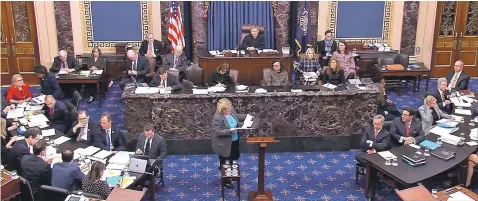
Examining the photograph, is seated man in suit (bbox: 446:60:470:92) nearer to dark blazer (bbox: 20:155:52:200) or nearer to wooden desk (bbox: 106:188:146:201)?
wooden desk (bbox: 106:188:146:201)

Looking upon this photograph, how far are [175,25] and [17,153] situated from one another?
19.7ft

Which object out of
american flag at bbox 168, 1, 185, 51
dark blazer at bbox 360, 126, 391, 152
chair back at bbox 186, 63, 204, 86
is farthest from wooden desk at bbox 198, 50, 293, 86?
dark blazer at bbox 360, 126, 391, 152

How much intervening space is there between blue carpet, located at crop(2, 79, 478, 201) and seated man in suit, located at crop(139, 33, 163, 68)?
3.95 meters

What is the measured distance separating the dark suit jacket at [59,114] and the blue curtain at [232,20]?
5171mm

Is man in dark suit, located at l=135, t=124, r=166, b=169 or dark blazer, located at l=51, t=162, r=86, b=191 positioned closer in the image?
dark blazer, located at l=51, t=162, r=86, b=191

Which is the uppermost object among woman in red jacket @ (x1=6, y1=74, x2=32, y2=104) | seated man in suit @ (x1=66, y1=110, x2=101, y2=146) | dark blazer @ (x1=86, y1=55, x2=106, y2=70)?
dark blazer @ (x1=86, y1=55, x2=106, y2=70)

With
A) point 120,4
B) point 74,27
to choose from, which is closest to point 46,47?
point 74,27

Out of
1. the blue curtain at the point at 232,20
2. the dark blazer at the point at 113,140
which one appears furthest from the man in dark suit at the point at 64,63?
the dark blazer at the point at 113,140

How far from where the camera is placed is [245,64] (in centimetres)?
1299

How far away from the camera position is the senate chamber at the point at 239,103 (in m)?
8.08

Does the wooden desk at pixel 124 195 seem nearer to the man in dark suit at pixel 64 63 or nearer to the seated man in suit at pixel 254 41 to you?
the man in dark suit at pixel 64 63

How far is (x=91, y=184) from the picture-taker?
7102 millimetres

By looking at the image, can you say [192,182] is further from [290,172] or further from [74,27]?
[74,27]

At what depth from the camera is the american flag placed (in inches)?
522
